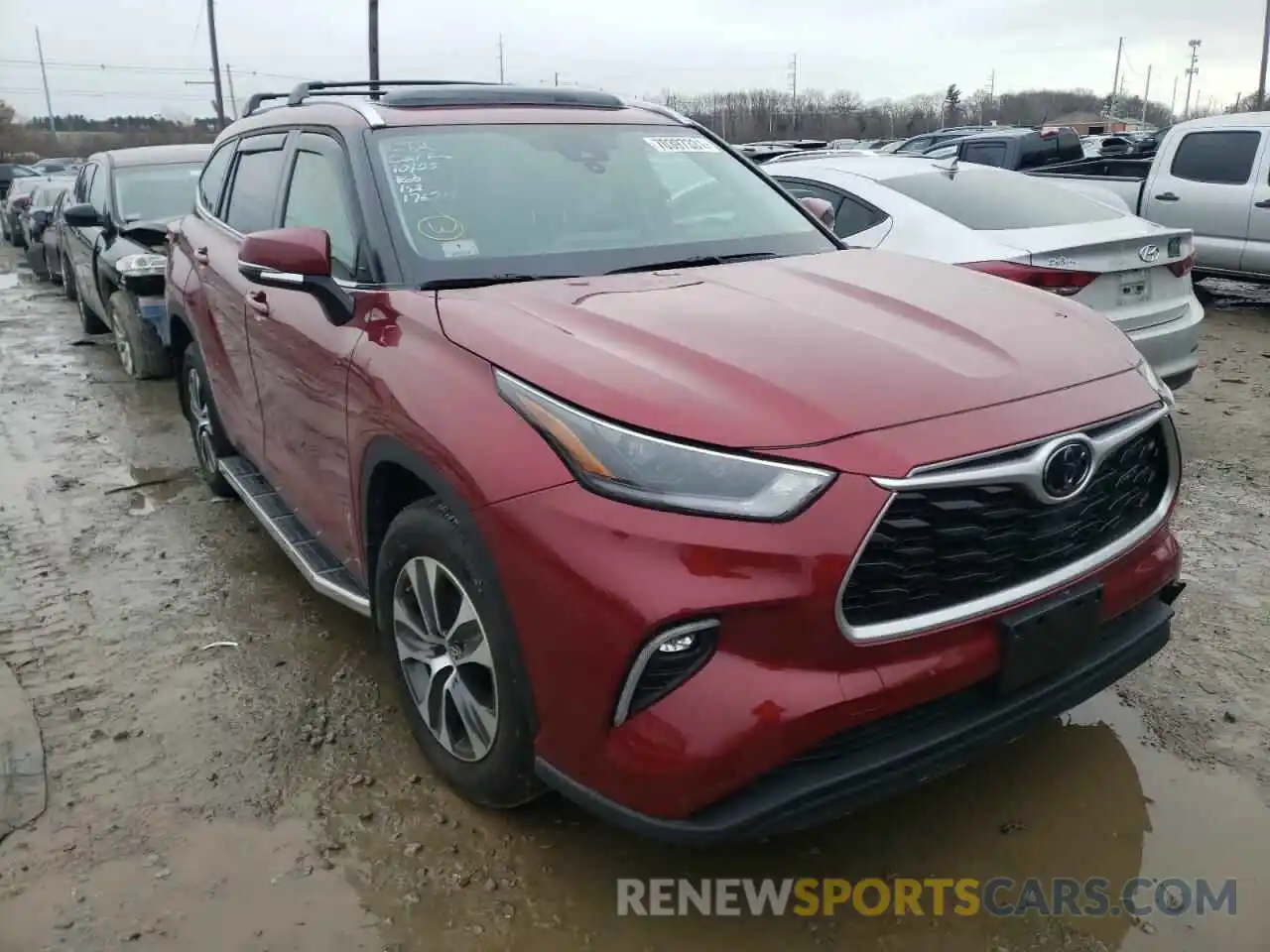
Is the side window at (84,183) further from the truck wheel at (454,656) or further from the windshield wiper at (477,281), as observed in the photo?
the truck wheel at (454,656)

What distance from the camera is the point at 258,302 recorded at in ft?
11.9

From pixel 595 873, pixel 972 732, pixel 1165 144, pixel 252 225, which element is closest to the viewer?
pixel 972 732

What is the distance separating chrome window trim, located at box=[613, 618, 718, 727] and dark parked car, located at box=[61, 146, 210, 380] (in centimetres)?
580

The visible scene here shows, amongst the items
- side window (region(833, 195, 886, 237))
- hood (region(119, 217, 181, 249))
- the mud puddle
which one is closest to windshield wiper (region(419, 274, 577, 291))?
the mud puddle

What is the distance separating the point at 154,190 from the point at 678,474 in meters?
7.64

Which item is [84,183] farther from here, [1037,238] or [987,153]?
[987,153]

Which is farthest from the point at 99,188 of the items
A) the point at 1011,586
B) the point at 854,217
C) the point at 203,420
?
the point at 1011,586

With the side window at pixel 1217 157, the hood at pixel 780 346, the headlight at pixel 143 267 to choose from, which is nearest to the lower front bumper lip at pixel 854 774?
the hood at pixel 780 346

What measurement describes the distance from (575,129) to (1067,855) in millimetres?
2703

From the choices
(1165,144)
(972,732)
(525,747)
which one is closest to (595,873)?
(525,747)

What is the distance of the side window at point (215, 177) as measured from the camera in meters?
4.62

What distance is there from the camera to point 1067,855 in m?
2.55

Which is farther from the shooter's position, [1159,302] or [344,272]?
[1159,302]

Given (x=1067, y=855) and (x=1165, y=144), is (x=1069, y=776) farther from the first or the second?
(x=1165, y=144)
